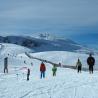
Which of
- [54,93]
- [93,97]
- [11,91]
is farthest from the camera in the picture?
[11,91]

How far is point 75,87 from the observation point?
20.4 meters

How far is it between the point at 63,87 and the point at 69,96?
3.15 metres

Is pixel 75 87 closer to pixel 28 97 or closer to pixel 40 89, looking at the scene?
pixel 40 89

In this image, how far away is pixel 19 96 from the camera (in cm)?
1762

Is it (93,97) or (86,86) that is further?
(86,86)

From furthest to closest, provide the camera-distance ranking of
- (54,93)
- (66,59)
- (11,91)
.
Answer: (66,59), (11,91), (54,93)

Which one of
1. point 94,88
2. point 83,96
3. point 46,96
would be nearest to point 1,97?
point 46,96

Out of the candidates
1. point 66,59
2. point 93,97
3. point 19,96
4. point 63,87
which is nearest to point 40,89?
point 63,87

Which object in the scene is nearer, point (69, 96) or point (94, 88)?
point (69, 96)

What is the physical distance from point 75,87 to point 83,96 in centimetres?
308

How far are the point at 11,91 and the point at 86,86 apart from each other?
3875 millimetres

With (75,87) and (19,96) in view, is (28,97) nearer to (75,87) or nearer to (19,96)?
(19,96)

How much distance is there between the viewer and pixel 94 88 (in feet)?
64.8

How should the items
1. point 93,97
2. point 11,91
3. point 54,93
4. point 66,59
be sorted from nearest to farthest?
point 93,97 → point 54,93 → point 11,91 → point 66,59
